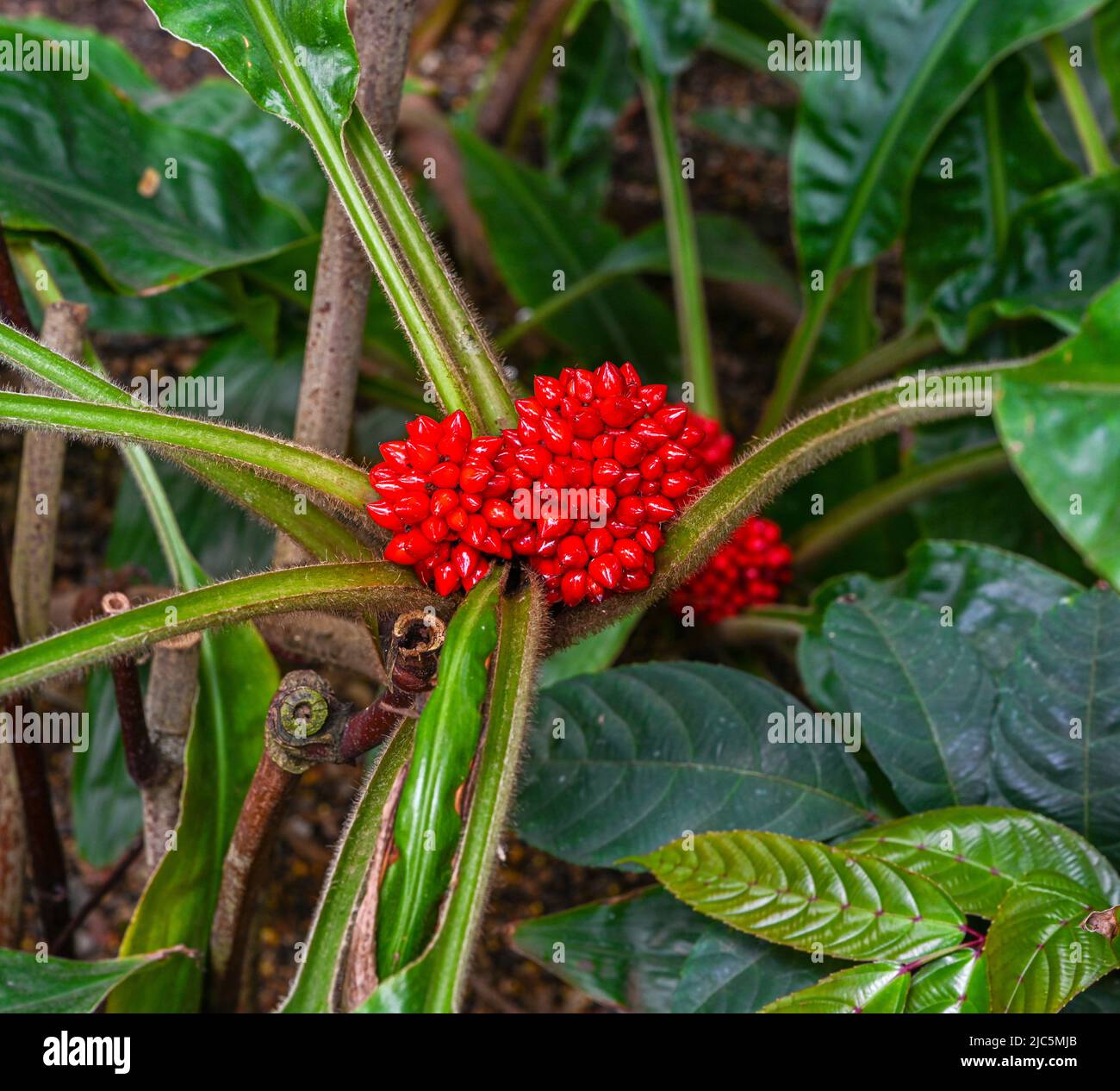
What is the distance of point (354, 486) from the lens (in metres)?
0.86

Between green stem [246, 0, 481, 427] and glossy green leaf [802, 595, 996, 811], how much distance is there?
1.57 ft

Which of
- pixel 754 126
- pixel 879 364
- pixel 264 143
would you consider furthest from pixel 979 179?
pixel 264 143

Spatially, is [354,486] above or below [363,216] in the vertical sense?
below

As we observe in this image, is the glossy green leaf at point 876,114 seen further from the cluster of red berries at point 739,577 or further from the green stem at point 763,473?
the green stem at point 763,473

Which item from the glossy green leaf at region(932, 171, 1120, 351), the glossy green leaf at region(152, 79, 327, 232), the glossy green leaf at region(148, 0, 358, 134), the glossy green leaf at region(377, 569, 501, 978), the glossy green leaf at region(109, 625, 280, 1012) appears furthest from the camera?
the glossy green leaf at region(152, 79, 327, 232)

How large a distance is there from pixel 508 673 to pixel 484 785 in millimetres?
80

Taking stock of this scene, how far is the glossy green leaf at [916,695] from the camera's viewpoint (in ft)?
3.52

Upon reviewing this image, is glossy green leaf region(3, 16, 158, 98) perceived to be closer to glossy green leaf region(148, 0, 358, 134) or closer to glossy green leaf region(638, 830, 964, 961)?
glossy green leaf region(148, 0, 358, 134)

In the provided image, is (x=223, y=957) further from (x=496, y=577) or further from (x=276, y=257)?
(x=276, y=257)

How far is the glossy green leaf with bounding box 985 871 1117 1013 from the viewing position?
854 mm

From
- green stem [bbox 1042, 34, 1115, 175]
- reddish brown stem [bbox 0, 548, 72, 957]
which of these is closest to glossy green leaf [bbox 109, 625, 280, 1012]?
reddish brown stem [bbox 0, 548, 72, 957]

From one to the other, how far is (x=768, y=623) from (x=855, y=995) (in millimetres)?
779
